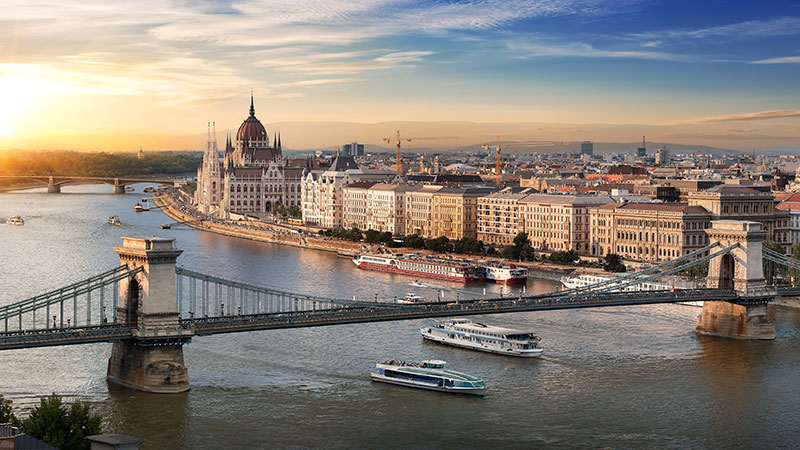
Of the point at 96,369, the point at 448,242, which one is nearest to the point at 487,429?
the point at 96,369

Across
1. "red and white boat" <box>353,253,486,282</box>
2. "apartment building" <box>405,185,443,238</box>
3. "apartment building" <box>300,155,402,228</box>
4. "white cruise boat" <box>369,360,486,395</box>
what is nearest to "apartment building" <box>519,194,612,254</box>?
"red and white boat" <box>353,253,486,282</box>

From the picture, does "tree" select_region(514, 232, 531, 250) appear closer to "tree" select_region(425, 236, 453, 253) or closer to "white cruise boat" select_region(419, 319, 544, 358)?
"tree" select_region(425, 236, 453, 253)

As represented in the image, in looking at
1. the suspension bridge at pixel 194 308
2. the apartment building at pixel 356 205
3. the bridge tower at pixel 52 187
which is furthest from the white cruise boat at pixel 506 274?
the bridge tower at pixel 52 187

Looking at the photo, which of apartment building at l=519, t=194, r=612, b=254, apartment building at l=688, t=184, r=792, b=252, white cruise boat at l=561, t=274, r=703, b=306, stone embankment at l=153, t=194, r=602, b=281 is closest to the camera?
white cruise boat at l=561, t=274, r=703, b=306

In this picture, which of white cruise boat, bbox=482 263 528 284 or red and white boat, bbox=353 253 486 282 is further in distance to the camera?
red and white boat, bbox=353 253 486 282

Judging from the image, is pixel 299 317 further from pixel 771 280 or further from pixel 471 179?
pixel 471 179

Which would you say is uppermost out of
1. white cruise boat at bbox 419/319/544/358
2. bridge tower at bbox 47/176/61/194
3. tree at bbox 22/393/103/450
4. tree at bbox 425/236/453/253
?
bridge tower at bbox 47/176/61/194
